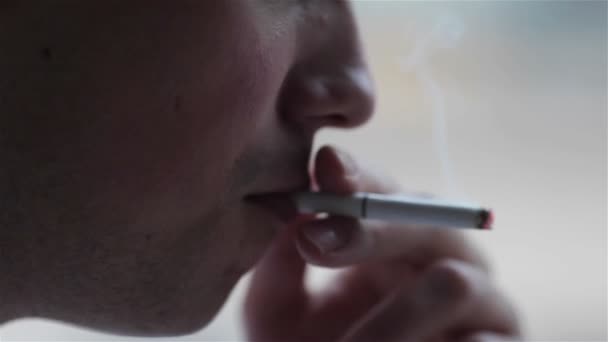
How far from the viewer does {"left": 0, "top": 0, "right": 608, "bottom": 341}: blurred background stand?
2.85 feet

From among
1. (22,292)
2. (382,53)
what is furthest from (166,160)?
(382,53)

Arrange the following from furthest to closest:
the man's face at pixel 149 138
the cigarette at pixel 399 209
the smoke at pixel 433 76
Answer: the smoke at pixel 433 76, the cigarette at pixel 399 209, the man's face at pixel 149 138

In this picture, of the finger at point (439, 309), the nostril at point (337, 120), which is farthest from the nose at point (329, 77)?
the finger at point (439, 309)

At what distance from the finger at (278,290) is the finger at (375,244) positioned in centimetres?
10

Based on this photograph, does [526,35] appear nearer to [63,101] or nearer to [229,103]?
[229,103]

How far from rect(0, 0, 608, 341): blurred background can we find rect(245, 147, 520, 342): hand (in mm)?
102

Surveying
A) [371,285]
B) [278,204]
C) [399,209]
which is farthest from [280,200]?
[371,285]

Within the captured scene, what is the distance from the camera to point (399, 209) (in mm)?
577

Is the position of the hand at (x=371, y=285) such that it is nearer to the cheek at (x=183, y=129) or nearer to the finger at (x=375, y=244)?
the finger at (x=375, y=244)

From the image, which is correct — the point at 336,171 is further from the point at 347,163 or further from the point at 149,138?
the point at 149,138

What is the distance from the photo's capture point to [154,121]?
472 millimetres

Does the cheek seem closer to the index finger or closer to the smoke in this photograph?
the index finger

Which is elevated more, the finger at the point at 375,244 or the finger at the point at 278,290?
the finger at the point at 375,244

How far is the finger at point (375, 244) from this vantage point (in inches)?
24.0
